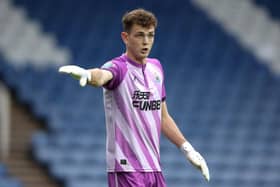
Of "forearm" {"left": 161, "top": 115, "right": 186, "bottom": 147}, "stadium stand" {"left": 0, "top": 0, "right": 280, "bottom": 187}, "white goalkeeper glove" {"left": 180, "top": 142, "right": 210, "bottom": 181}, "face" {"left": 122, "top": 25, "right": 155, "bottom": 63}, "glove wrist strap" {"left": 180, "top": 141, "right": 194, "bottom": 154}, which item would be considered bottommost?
"white goalkeeper glove" {"left": 180, "top": 142, "right": 210, "bottom": 181}

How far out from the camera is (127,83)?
503cm

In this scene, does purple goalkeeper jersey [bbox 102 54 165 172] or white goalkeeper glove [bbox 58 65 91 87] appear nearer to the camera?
white goalkeeper glove [bbox 58 65 91 87]

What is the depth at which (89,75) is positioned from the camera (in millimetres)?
4562

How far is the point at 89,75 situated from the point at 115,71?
1.27ft

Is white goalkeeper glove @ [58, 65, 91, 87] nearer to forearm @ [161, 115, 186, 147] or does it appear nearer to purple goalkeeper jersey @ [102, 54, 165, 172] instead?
purple goalkeeper jersey @ [102, 54, 165, 172]

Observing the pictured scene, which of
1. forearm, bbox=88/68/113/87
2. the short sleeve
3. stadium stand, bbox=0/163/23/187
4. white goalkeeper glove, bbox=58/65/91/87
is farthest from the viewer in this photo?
stadium stand, bbox=0/163/23/187

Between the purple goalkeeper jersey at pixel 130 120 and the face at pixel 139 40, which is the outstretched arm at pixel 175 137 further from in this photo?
the face at pixel 139 40

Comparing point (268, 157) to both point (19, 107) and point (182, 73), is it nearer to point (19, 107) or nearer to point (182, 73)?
point (182, 73)

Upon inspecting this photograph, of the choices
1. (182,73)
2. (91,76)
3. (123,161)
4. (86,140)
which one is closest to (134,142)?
(123,161)

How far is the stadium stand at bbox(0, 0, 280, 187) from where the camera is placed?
11.3 meters

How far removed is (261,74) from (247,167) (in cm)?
204

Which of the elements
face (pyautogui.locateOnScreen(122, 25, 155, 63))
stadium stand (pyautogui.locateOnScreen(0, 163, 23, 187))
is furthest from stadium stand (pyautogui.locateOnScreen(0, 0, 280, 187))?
face (pyautogui.locateOnScreen(122, 25, 155, 63))

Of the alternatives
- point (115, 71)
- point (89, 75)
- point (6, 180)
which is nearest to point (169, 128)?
point (115, 71)

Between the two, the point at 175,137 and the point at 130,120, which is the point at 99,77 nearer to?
the point at 130,120
